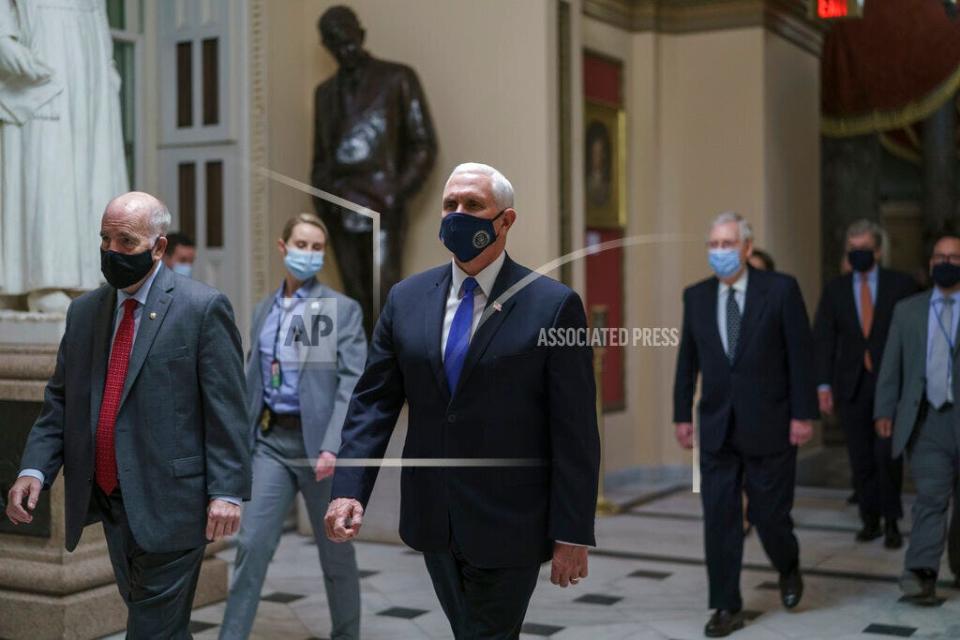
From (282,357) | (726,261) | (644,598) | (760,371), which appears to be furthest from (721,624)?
(282,357)

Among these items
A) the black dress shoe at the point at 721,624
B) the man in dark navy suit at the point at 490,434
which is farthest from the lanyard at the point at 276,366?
the black dress shoe at the point at 721,624

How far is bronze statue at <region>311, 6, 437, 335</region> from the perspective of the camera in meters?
7.66

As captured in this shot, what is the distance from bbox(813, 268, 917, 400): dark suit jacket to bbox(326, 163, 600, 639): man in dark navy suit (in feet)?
16.2

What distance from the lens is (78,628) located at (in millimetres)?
5387

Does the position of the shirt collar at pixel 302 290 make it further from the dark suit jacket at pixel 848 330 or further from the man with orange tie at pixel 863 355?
the dark suit jacket at pixel 848 330

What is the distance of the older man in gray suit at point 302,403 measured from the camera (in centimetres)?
496

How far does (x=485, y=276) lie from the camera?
3.43 m

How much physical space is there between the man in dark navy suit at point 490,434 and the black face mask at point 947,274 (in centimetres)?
320

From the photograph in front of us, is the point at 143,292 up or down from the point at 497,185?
down

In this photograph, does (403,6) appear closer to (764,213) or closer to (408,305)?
(764,213)

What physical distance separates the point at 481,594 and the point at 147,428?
3.41ft

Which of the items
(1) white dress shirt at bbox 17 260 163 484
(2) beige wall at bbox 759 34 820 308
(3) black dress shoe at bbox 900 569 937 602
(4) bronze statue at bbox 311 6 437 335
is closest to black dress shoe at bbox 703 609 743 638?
(3) black dress shoe at bbox 900 569 937 602

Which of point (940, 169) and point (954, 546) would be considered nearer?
point (954, 546)

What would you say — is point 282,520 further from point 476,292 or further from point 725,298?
point 725,298
